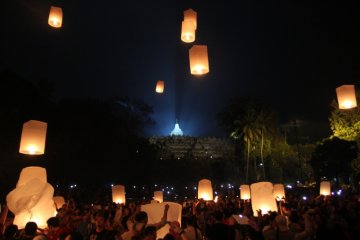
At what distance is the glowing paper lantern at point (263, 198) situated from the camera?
1009 centimetres

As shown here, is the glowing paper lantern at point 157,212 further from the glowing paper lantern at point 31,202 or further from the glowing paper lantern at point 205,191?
the glowing paper lantern at point 205,191

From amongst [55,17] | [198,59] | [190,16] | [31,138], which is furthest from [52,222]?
[55,17]

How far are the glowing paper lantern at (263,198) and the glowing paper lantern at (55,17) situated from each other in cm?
754

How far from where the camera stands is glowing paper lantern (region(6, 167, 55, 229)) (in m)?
7.05

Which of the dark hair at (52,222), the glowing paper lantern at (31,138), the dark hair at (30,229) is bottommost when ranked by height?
the dark hair at (30,229)

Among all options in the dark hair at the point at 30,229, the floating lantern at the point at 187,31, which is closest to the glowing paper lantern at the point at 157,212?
the dark hair at the point at 30,229

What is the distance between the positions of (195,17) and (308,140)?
55.0 meters

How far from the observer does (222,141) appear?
4190 inches

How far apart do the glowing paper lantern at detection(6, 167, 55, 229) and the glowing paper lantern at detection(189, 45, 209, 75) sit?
173 inches

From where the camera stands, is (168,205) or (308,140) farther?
(308,140)

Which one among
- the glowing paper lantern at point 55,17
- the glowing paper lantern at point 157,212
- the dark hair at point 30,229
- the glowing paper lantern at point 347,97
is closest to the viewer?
the dark hair at point 30,229

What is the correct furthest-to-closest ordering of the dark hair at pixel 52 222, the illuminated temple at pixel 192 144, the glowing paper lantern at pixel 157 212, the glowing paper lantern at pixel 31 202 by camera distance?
1. the illuminated temple at pixel 192 144
2. the glowing paper lantern at pixel 31 202
3. the glowing paper lantern at pixel 157 212
4. the dark hair at pixel 52 222

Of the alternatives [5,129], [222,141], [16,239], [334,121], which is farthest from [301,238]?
[222,141]

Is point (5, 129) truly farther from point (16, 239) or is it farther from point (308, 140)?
point (308, 140)
